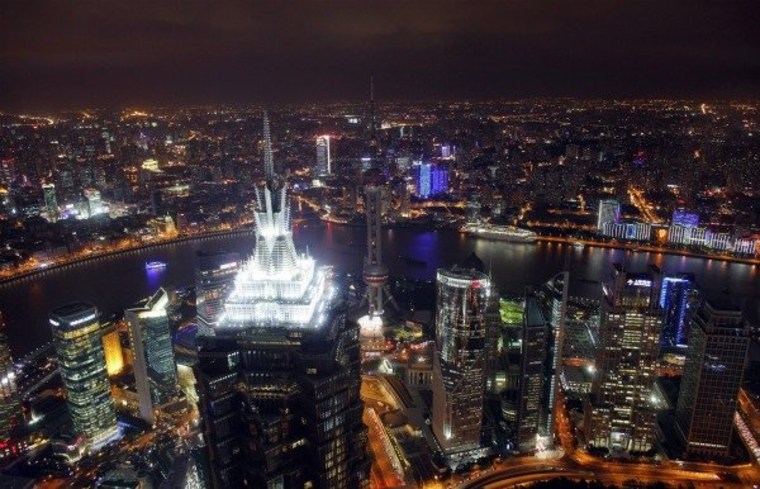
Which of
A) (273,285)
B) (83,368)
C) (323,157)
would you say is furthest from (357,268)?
(323,157)

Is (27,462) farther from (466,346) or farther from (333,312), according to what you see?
(466,346)

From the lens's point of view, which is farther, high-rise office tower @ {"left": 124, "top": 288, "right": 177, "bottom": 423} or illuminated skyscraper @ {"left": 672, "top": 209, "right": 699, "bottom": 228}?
illuminated skyscraper @ {"left": 672, "top": 209, "right": 699, "bottom": 228}

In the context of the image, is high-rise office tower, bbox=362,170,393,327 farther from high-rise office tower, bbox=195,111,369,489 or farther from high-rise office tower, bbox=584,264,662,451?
high-rise office tower, bbox=195,111,369,489

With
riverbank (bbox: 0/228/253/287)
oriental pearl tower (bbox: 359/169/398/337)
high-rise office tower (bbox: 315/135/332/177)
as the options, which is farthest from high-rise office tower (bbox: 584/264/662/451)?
high-rise office tower (bbox: 315/135/332/177)

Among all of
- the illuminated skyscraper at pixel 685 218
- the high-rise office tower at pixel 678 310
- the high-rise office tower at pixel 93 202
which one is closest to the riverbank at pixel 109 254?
the high-rise office tower at pixel 93 202

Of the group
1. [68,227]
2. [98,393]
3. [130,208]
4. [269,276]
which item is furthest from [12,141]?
[269,276]

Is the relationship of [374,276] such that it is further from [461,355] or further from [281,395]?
[281,395]
